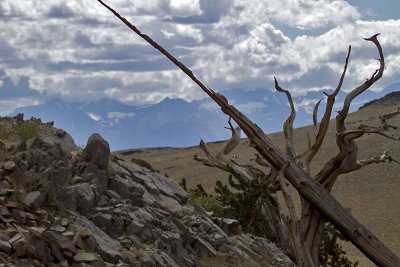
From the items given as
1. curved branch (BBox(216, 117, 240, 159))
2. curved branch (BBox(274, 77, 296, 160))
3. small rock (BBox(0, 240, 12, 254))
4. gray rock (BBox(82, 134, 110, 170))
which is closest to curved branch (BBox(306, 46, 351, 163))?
curved branch (BBox(274, 77, 296, 160))

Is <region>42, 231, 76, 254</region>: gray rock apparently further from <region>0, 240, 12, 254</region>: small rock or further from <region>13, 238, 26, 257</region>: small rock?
<region>0, 240, 12, 254</region>: small rock

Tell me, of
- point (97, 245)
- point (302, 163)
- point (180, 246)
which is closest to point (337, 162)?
point (302, 163)

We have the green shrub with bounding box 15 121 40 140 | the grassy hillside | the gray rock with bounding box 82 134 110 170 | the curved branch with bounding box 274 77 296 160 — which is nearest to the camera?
the curved branch with bounding box 274 77 296 160

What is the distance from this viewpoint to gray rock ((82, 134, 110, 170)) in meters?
11.2

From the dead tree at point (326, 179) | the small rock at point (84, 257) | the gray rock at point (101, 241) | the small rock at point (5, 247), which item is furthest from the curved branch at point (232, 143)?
the small rock at point (5, 247)

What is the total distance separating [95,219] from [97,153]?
5.33 feet

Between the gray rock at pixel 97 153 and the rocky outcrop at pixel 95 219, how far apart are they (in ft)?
0.05

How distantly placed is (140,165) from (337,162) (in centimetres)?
701

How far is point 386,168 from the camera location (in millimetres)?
59000

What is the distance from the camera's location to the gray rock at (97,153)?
11211 mm

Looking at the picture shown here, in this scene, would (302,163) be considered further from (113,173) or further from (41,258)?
(41,258)

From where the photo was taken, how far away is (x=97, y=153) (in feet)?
36.8

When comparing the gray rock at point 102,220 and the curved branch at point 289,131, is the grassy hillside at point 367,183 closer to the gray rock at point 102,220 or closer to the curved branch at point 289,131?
the curved branch at point 289,131

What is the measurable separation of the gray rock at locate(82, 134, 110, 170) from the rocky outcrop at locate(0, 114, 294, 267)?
0.05 ft
